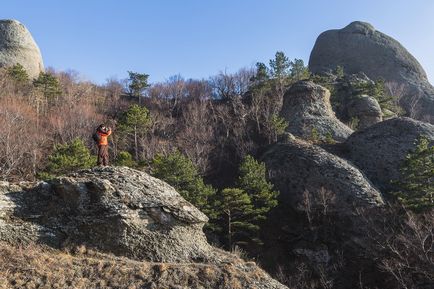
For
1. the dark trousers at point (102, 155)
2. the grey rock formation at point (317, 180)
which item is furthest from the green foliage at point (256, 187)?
the dark trousers at point (102, 155)

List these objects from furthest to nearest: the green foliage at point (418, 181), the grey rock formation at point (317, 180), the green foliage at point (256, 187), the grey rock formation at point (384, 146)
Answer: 1. the grey rock formation at point (384, 146)
2. the grey rock formation at point (317, 180)
3. the green foliage at point (256, 187)
4. the green foliage at point (418, 181)

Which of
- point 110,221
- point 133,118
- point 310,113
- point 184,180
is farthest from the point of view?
point 310,113

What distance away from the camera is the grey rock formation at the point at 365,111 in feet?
167

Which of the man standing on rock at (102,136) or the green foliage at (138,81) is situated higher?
the green foliage at (138,81)

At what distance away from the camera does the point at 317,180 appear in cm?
3262

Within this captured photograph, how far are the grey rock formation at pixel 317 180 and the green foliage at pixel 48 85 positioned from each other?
3157cm

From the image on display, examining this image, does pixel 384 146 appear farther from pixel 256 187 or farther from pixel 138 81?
pixel 138 81

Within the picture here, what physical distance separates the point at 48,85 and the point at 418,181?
1778 inches

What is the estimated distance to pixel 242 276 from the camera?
1355 cm

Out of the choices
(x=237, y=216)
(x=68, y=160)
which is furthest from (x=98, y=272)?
(x=237, y=216)

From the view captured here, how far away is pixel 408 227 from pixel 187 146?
2727 centimetres

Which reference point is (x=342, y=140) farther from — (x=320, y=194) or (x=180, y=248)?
(x=180, y=248)

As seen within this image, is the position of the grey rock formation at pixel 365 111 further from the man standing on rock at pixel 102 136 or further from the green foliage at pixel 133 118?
the man standing on rock at pixel 102 136

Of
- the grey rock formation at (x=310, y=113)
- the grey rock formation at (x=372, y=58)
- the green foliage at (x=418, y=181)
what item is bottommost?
the green foliage at (x=418, y=181)
